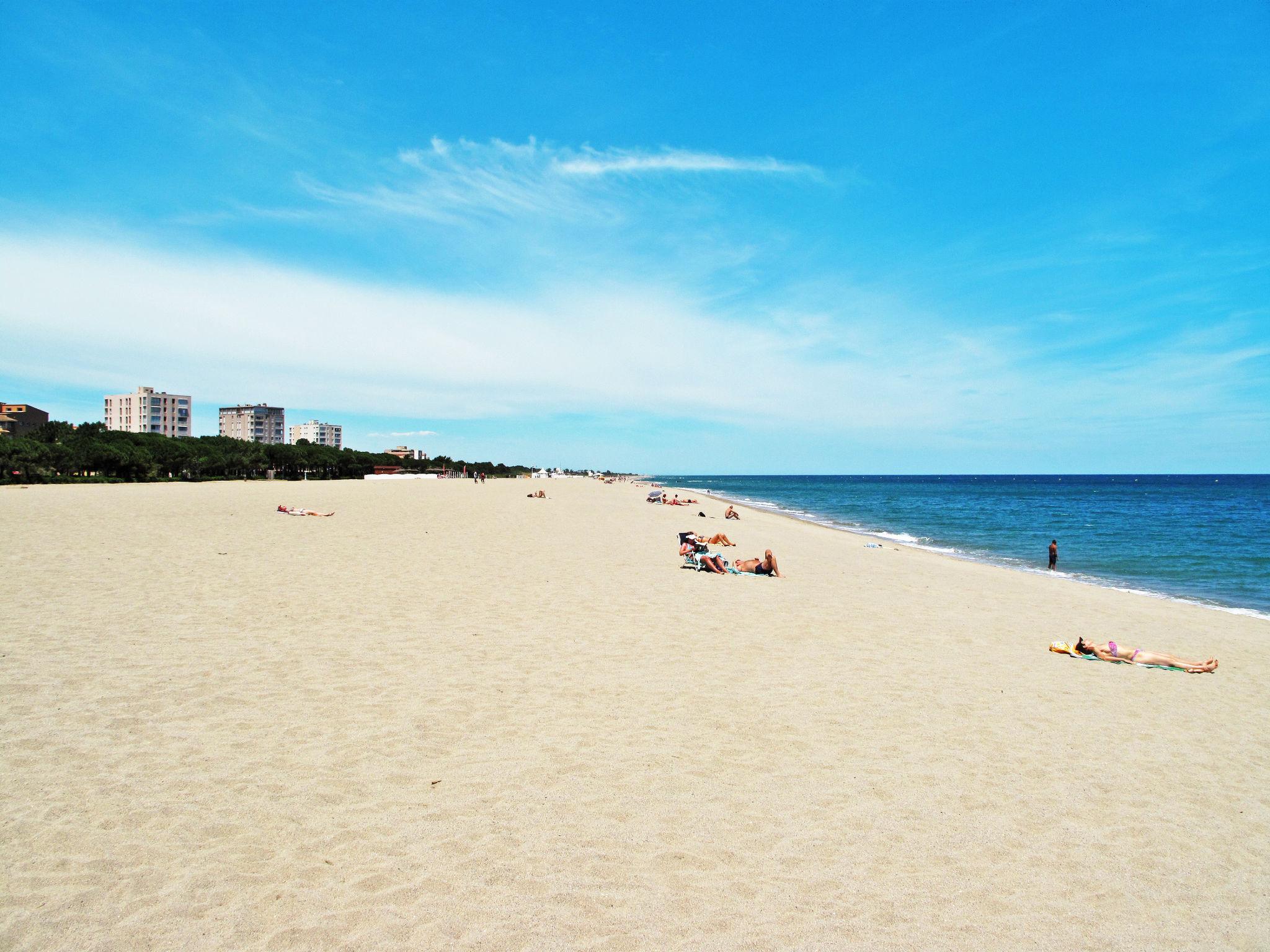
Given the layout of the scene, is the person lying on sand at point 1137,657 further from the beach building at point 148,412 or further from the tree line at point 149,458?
the beach building at point 148,412

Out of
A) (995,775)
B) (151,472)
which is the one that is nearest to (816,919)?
(995,775)

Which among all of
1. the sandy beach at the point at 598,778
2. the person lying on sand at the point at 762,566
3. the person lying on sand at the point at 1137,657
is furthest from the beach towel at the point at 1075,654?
the person lying on sand at the point at 762,566

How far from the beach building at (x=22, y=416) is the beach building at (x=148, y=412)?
121 ft

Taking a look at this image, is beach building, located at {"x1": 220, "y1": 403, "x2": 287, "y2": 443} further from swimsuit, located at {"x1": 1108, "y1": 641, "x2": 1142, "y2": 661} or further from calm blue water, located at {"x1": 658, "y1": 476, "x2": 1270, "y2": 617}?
swimsuit, located at {"x1": 1108, "y1": 641, "x2": 1142, "y2": 661}

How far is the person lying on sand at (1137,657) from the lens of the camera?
8766 millimetres

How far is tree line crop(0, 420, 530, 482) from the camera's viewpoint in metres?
46.7

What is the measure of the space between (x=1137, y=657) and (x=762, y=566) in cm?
681

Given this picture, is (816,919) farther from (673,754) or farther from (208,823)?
(208,823)

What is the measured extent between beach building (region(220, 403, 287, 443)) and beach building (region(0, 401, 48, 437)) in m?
66.9

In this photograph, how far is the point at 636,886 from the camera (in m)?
3.60

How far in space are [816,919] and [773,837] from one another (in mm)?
726

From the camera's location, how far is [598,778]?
15.7 feet

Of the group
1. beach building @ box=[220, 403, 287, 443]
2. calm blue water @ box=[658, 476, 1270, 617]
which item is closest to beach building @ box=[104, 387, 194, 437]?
beach building @ box=[220, 403, 287, 443]

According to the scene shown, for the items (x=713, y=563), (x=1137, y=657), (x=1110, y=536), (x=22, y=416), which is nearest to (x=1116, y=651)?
(x=1137, y=657)
